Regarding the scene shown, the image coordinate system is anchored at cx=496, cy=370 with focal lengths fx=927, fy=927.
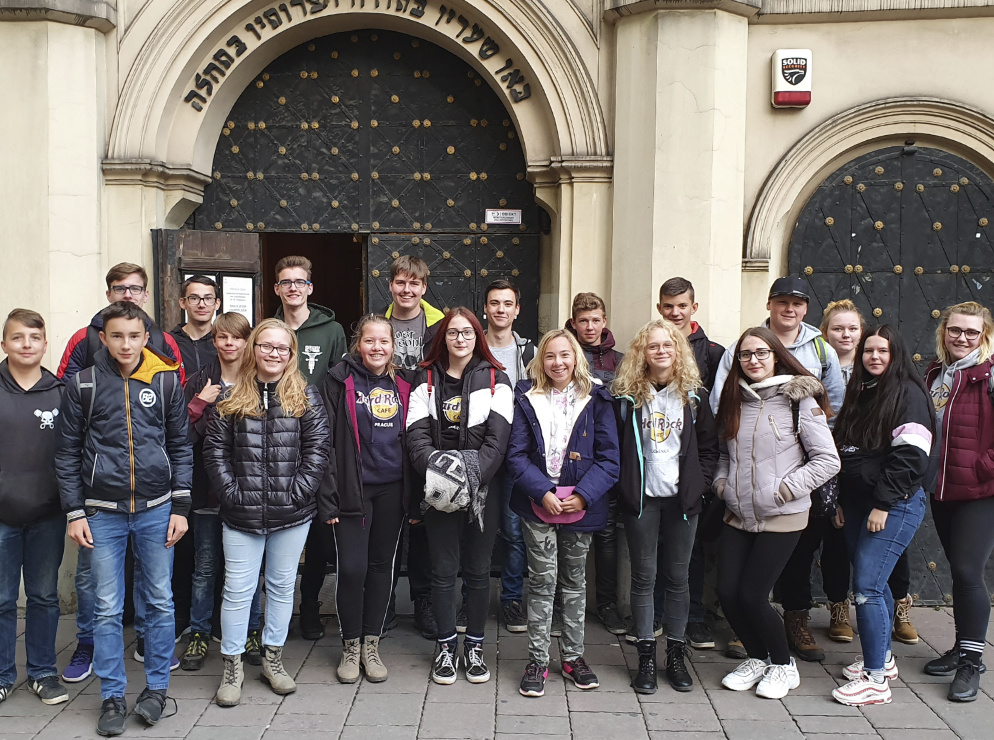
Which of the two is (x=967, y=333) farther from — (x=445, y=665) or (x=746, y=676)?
(x=445, y=665)

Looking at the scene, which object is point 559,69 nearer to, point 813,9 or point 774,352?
point 813,9

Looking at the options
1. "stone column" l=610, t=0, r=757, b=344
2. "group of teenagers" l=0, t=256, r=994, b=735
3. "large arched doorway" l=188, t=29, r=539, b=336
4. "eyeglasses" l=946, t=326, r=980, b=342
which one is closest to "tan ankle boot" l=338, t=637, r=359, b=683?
"group of teenagers" l=0, t=256, r=994, b=735

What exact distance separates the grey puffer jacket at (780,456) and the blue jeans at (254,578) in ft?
6.84

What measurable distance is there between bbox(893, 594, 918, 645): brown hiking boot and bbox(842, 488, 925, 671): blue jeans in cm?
79

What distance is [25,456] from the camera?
Answer: 4.17 metres

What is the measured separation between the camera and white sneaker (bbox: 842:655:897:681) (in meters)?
4.42

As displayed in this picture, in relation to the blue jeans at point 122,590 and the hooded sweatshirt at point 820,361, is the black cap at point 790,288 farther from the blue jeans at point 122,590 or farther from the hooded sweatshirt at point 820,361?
the blue jeans at point 122,590

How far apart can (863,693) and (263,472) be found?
2.96m

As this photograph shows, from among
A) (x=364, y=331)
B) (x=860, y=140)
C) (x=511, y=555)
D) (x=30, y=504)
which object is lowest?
(x=511, y=555)

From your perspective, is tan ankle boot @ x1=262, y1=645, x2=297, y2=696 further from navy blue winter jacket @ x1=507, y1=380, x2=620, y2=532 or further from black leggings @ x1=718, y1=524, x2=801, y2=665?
black leggings @ x1=718, y1=524, x2=801, y2=665

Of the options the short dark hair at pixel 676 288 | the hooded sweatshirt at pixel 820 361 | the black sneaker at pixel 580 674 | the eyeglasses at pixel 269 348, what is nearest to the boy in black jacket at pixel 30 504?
the eyeglasses at pixel 269 348

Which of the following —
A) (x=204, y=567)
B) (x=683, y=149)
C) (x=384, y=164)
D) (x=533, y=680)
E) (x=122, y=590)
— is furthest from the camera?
(x=384, y=164)

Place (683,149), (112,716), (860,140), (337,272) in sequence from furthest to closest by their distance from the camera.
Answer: (337,272) < (860,140) < (683,149) < (112,716)

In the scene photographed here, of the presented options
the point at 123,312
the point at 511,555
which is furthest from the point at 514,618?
the point at 123,312
